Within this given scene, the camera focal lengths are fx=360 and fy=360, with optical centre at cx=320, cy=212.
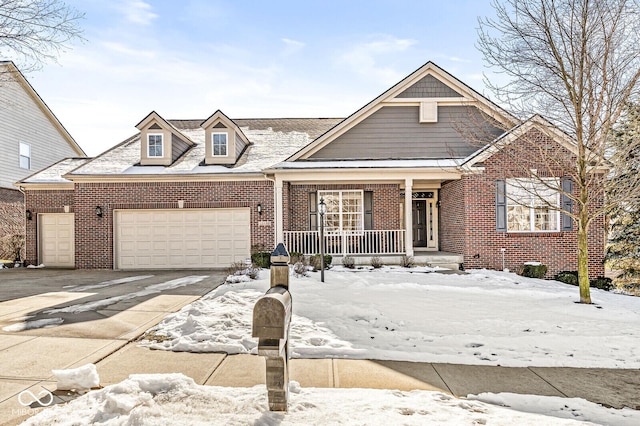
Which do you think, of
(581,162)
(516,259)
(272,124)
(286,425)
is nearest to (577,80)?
(581,162)

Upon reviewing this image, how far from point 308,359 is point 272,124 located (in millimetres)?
14645

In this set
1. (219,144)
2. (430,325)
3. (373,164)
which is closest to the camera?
(430,325)

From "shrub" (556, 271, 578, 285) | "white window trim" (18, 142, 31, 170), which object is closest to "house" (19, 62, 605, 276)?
"shrub" (556, 271, 578, 285)

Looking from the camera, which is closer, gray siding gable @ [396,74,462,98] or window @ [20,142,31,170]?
gray siding gable @ [396,74,462,98]

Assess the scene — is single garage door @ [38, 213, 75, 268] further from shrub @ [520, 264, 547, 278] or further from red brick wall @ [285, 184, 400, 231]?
shrub @ [520, 264, 547, 278]

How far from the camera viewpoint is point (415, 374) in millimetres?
4047

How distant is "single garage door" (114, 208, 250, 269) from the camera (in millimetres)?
13141

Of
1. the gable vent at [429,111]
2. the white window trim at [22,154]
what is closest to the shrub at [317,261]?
the gable vent at [429,111]

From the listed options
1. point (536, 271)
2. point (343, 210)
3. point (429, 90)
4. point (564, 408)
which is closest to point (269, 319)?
point (564, 408)

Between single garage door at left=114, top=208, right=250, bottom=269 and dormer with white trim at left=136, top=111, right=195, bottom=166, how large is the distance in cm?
200

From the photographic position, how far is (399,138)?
1327 cm

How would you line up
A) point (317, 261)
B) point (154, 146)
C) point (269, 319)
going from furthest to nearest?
point (154, 146) < point (317, 261) < point (269, 319)

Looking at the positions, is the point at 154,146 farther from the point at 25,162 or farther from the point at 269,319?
the point at 269,319

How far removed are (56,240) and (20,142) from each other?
856cm
